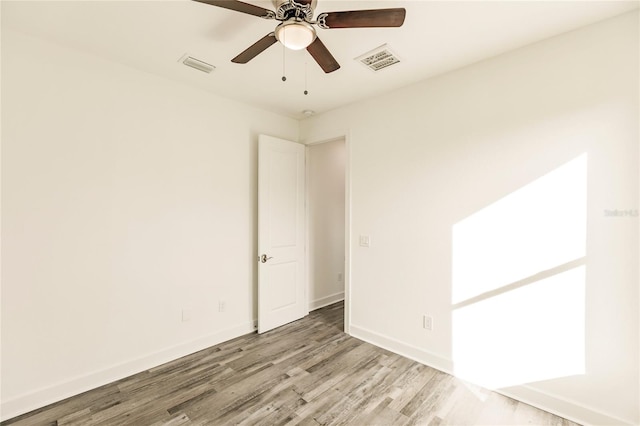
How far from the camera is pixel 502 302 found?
7.44ft

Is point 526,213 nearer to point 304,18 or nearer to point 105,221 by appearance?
point 304,18

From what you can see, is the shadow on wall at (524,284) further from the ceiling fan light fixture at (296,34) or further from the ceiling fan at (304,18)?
the ceiling fan light fixture at (296,34)

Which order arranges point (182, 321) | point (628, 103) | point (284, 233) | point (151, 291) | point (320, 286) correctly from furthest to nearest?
point (320, 286) → point (284, 233) → point (182, 321) → point (151, 291) → point (628, 103)

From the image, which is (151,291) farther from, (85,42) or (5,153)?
(85,42)

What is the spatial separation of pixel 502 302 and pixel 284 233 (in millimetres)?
2349

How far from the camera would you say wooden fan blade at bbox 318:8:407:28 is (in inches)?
57.1

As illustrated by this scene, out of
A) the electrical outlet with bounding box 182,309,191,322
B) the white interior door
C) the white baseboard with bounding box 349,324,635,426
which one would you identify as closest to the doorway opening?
the white interior door

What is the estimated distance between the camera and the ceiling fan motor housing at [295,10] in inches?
58.6

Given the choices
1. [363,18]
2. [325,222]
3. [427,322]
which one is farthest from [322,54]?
[325,222]

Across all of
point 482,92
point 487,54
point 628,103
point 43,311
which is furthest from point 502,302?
point 43,311

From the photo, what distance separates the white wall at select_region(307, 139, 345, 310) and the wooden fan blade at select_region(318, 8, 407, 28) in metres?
2.37

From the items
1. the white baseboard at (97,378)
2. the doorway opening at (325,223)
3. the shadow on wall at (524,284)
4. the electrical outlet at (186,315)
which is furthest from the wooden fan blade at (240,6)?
the white baseboard at (97,378)

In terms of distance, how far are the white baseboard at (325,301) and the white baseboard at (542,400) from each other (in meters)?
1.50

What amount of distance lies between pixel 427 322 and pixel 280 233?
1886 millimetres
